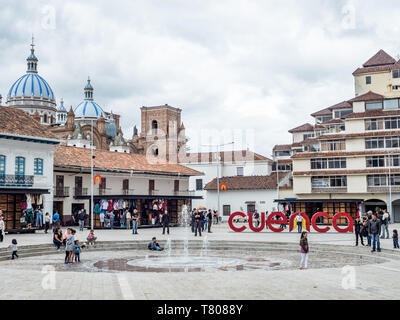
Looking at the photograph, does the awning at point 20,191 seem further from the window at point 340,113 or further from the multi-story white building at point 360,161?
the window at point 340,113

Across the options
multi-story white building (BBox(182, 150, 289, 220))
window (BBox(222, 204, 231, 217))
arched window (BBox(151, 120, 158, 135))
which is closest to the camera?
multi-story white building (BBox(182, 150, 289, 220))

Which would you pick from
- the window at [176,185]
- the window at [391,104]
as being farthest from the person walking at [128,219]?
the window at [391,104]

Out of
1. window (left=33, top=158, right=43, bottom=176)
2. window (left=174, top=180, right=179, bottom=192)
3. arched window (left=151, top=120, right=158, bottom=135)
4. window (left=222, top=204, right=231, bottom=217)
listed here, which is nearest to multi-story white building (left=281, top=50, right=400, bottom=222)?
window (left=222, top=204, right=231, bottom=217)

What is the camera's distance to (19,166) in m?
36.8

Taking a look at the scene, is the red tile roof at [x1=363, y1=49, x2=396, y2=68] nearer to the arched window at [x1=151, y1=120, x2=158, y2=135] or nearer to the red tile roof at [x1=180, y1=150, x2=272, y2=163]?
the red tile roof at [x1=180, y1=150, x2=272, y2=163]

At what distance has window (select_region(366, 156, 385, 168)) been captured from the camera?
2133 inches

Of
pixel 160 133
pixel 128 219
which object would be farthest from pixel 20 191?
pixel 160 133

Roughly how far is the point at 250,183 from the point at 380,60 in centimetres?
2463

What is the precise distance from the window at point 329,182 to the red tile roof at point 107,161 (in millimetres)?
14845

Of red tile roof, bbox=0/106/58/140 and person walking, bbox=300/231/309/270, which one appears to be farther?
red tile roof, bbox=0/106/58/140

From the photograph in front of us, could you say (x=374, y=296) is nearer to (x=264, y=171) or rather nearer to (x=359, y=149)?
(x=359, y=149)

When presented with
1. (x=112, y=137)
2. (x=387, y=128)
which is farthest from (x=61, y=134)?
(x=387, y=128)

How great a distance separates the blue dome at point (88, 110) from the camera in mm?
106750

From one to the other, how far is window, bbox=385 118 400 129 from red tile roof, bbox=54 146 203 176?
23163mm
